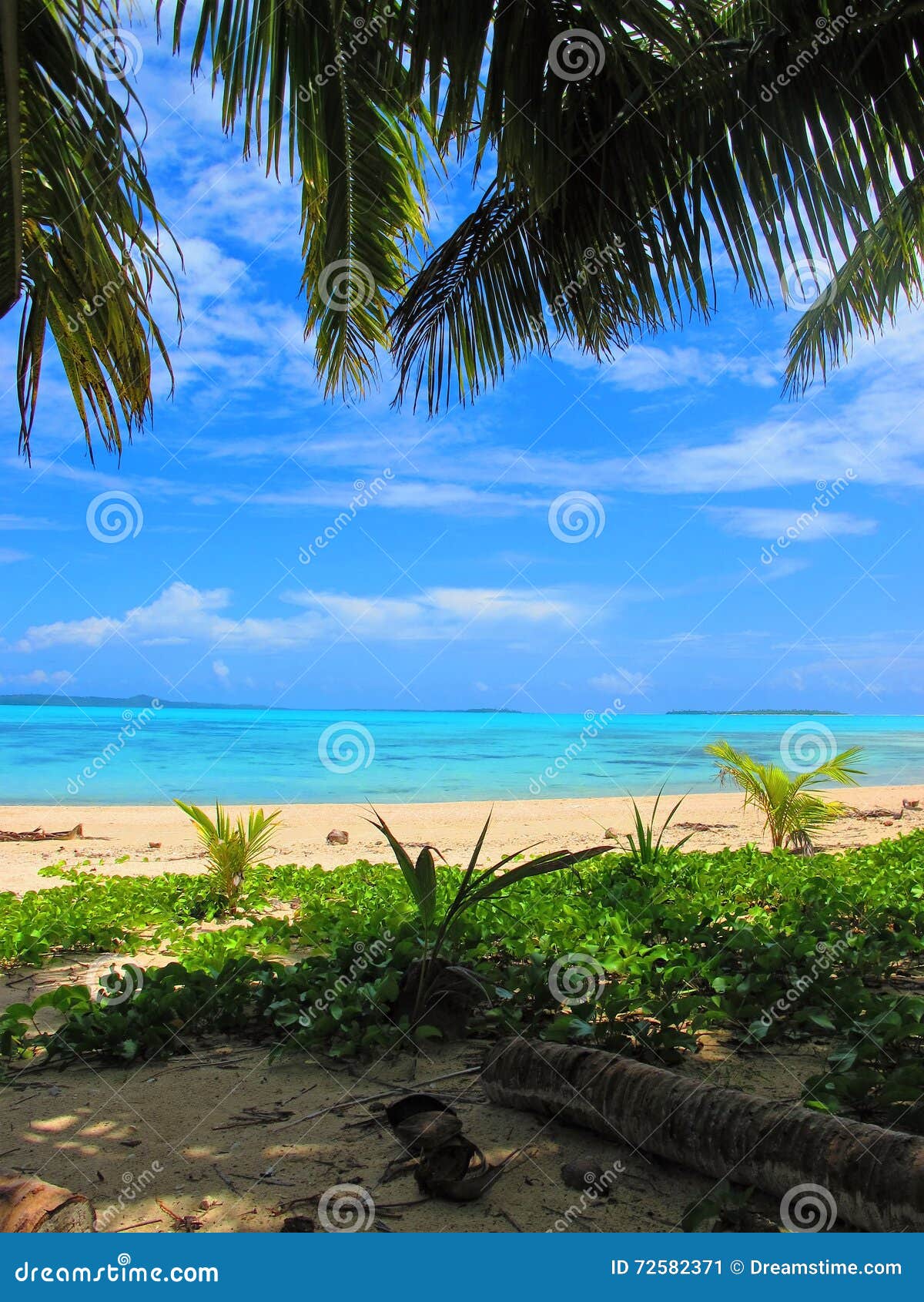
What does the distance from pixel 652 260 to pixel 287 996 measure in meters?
3.52

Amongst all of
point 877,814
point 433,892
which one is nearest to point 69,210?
point 433,892

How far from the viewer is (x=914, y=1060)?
2.40 m

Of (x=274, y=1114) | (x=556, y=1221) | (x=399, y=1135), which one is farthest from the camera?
(x=274, y=1114)

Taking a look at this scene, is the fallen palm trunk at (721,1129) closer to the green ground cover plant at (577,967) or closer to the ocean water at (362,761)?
the green ground cover plant at (577,967)

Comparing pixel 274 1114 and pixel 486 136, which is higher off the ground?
pixel 486 136

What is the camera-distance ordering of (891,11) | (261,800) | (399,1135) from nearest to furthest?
(399,1135), (891,11), (261,800)

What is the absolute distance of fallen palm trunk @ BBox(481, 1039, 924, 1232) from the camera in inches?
67.9

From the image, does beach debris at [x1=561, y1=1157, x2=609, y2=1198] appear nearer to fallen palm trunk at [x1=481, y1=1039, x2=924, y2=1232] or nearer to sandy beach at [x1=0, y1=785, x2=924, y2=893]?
fallen palm trunk at [x1=481, y1=1039, x2=924, y2=1232]

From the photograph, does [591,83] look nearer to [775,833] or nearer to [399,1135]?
[399,1135]

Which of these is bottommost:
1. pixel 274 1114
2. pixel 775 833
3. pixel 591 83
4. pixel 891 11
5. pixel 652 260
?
pixel 775 833

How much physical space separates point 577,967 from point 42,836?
9933 millimetres

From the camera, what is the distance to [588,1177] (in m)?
2.08

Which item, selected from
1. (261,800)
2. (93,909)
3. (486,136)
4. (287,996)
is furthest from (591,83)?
(261,800)

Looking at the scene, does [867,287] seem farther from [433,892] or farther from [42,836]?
[42,836]
